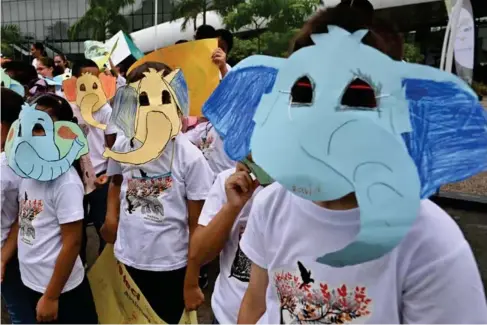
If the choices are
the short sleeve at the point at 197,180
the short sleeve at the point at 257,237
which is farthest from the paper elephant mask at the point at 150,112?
the short sleeve at the point at 257,237

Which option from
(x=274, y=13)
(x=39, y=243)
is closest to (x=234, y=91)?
(x=39, y=243)

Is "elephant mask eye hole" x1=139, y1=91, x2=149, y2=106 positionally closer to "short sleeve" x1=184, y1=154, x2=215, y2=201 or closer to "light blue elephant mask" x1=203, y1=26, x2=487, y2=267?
"short sleeve" x1=184, y1=154, x2=215, y2=201

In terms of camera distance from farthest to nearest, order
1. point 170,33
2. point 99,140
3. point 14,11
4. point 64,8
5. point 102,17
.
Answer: point 14,11
point 64,8
point 102,17
point 170,33
point 99,140

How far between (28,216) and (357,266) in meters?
1.40

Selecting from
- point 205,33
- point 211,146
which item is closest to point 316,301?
point 211,146

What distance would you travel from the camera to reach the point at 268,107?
36.1 inches

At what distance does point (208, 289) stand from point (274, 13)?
1117 cm

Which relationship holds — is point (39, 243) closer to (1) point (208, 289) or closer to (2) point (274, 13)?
(1) point (208, 289)

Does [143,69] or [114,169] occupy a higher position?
[143,69]

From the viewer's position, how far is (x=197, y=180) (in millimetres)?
1938

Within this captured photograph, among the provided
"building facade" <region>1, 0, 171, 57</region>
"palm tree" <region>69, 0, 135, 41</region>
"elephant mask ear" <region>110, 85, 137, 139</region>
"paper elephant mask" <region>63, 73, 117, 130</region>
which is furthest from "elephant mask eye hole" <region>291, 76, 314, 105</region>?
"building facade" <region>1, 0, 171, 57</region>

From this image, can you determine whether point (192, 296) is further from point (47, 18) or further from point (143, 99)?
point (47, 18)

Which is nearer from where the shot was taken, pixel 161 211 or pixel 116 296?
pixel 161 211

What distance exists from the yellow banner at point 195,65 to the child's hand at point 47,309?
2.92 ft
